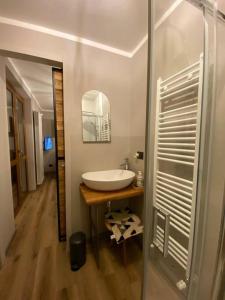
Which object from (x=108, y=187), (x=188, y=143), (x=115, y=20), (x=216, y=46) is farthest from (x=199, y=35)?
(x=108, y=187)

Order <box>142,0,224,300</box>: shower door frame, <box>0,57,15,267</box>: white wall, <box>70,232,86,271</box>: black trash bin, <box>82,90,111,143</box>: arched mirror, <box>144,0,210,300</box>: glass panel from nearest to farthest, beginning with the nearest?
<box>142,0,224,300</box>: shower door frame
<box>144,0,210,300</box>: glass panel
<box>70,232,86,271</box>: black trash bin
<box>0,57,15,267</box>: white wall
<box>82,90,111,143</box>: arched mirror

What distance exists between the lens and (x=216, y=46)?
76 centimetres

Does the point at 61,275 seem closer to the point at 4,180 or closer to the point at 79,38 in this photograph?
the point at 4,180

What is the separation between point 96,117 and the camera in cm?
168

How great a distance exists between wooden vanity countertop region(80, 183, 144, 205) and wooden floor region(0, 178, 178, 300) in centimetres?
60

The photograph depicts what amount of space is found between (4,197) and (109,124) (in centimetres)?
146

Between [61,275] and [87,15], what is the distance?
238 centimetres

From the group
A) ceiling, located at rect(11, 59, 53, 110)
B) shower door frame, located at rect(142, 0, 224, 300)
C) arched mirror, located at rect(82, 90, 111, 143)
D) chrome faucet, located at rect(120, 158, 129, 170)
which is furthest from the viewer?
ceiling, located at rect(11, 59, 53, 110)

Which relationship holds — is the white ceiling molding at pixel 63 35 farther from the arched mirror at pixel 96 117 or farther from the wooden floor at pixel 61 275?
the wooden floor at pixel 61 275

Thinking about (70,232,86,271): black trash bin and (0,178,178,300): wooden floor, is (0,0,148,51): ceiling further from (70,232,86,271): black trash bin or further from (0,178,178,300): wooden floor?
(70,232,86,271): black trash bin

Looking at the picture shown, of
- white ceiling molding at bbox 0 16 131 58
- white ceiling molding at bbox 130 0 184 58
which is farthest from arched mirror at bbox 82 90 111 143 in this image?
white ceiling molding at bbox 130 0 184 58

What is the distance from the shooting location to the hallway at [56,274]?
1169 mm

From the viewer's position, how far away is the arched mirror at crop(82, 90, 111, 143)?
1.62 m

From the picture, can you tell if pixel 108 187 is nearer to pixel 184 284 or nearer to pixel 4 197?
pixel 184 284
